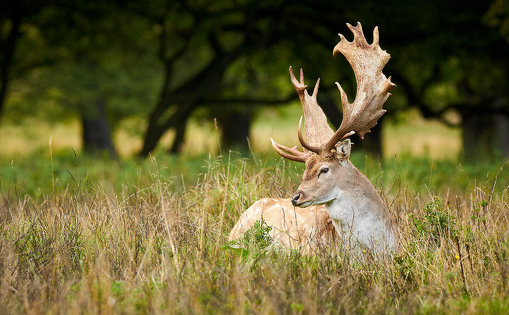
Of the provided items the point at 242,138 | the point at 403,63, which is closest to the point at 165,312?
the point at 403,63

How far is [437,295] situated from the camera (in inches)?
151

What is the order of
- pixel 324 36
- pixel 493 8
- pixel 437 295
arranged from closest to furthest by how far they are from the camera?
pixel 437 295, pixel 493 8, pixel 324 36

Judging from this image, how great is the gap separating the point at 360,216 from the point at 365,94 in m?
1.01

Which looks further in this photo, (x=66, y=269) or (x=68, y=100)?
(x=68, y=100)

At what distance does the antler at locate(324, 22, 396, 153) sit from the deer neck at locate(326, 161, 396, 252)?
35 centimetres

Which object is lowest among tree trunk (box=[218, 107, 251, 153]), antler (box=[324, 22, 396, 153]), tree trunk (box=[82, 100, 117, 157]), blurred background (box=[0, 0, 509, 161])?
tree trunk (box=[82, 100, 117, 157])

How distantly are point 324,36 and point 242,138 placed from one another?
4592mm

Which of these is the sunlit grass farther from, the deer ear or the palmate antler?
the deer ear

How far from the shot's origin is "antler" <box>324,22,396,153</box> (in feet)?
15.9

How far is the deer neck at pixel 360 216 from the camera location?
4.58 m

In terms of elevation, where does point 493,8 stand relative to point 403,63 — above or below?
Answer: above

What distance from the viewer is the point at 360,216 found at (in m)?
4.61

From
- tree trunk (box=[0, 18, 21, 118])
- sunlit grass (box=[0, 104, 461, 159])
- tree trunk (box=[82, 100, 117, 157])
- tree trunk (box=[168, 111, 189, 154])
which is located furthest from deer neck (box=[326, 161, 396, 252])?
tree trunk (box=[82, 100, 117, 157])

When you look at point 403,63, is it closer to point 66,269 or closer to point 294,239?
point 294,239
